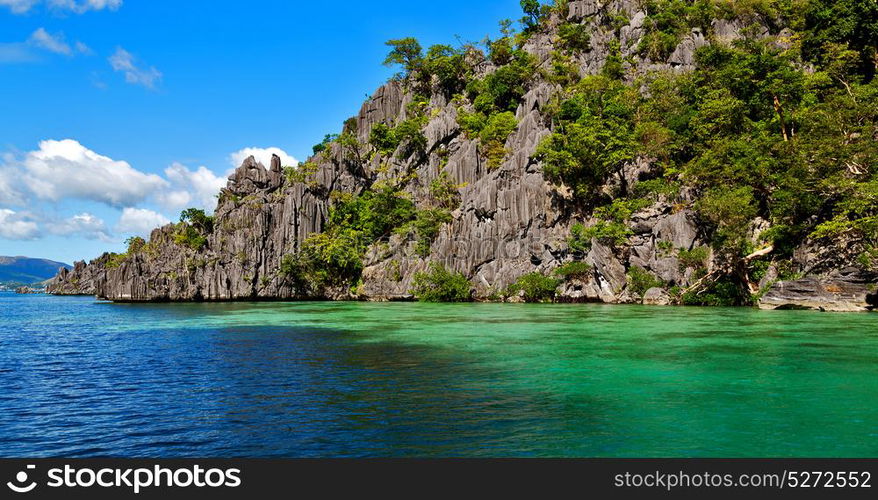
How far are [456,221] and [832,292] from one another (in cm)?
4287

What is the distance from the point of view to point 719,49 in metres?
64.3

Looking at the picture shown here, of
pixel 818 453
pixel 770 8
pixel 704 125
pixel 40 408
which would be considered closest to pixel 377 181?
pixel 704 125

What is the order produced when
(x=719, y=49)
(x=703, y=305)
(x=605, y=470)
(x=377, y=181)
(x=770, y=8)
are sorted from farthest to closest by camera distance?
(x=377, y=181) < (x=770, y=8) < (x=719, y=49) < (x=703, y=305) < (x=605, y=470)

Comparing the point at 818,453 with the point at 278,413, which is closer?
the point at 818,453

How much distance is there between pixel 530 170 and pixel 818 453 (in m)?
60.2

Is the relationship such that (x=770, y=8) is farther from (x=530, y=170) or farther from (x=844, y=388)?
(x=844, y=388)

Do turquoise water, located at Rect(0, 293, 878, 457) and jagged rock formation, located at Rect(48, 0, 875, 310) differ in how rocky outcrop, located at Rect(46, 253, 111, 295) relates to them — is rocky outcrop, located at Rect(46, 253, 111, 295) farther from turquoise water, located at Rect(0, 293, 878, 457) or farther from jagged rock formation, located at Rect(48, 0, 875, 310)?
turquoise water, located at Rect(0, 293, 878, 457)

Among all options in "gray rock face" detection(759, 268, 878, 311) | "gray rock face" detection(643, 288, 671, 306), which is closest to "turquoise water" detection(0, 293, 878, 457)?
"gray rock face" detection(759, 268, 878, 311)

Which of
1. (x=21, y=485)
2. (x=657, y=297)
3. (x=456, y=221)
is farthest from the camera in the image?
(x=456, y=221)

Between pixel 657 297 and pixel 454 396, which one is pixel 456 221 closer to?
pixel 657 297

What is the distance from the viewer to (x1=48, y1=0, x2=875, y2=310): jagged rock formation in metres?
55.9

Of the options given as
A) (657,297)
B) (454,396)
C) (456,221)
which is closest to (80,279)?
(456,221)

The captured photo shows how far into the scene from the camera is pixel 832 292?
37938 millimetres

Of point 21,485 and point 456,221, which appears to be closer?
point 21,485
